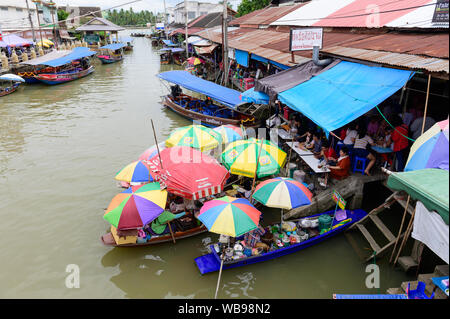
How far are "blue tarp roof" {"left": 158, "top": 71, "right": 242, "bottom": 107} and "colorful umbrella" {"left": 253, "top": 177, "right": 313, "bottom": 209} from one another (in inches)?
273

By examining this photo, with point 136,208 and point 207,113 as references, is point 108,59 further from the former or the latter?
point 136,208

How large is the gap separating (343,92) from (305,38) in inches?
116

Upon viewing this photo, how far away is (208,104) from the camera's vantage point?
55.3 feet

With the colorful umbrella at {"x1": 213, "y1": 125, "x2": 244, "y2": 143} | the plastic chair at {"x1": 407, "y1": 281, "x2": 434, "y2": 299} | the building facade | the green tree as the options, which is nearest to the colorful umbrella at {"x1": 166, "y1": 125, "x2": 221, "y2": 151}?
the colorful umbrella at {"x1": 213, "y1": 125, "x2": 244, "y2": 143}

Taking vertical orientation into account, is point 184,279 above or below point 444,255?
below

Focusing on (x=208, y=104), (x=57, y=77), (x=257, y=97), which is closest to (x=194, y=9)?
(x=57, y=77)

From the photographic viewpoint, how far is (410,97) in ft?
28.3

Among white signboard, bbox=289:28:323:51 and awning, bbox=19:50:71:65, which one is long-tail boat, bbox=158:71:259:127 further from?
awning, bbox=19:50:71:65

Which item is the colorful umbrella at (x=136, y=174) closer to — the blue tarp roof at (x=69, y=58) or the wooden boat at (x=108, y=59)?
the blue tarp roof at (x=69, y=58)

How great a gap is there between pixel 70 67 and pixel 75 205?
82.6 feet

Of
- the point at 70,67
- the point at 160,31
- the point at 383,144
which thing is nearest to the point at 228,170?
the point at 383,144

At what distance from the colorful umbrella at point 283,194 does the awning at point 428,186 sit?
221 centimetres

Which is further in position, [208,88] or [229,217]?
[208,88]
